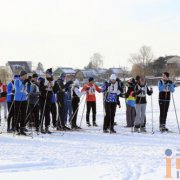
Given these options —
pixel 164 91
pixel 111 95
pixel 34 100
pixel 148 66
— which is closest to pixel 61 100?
A: pixel 34 100

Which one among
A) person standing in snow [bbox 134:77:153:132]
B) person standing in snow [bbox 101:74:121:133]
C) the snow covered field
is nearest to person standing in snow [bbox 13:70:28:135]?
the snow covered field

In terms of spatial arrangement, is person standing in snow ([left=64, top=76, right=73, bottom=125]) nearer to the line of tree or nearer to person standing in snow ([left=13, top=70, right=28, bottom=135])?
person standing in snow ([left=13, top=70, right=28, bottom=135])

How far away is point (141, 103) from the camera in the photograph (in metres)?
10.8

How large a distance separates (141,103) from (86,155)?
395 centimetres

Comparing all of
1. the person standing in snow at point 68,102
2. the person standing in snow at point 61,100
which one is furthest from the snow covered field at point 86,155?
the person standing in snow at point 68,102

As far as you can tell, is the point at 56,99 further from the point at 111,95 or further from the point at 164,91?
the point at 164,91

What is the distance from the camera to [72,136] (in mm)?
9812

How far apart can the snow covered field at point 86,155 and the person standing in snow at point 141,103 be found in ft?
1.86

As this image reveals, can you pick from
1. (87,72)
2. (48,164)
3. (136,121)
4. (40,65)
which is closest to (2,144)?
(48,164)

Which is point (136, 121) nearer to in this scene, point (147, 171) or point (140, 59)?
point (147, 171)

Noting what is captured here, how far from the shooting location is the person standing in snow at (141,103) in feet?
35.1

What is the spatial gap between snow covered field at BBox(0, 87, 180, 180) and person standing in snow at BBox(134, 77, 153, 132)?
0.57 m

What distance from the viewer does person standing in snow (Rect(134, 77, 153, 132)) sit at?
10711mm

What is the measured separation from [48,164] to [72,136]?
335cm
